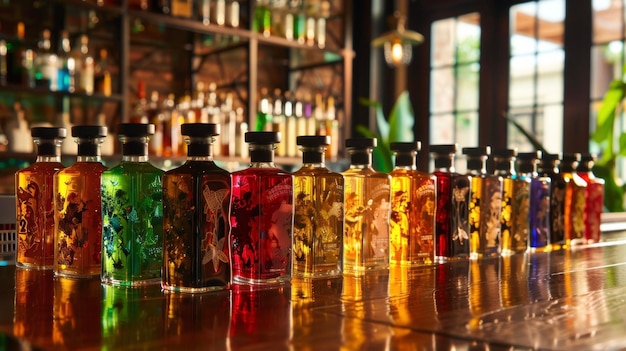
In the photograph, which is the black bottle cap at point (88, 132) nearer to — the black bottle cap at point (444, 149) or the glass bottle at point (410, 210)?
the glass bottle at point (410, 210)

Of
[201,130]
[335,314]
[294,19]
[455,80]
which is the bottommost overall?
[335,314]

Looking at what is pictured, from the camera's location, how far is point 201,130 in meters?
0.89

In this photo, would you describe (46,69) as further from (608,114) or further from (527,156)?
(608,114)

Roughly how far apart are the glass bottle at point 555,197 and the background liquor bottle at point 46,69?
2.40 m

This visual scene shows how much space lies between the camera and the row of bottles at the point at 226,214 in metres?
0.88

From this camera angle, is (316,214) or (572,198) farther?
(572,198)

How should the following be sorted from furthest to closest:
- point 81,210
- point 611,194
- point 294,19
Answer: point 294,19, point 611,194, point 81,210

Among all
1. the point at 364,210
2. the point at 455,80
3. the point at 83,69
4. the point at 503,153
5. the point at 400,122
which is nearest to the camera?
the point at 364,210

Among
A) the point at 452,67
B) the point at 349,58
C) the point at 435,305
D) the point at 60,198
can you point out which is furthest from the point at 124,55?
the point at 435,305

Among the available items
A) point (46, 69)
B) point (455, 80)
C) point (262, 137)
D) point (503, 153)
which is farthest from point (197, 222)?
point (455, 80)

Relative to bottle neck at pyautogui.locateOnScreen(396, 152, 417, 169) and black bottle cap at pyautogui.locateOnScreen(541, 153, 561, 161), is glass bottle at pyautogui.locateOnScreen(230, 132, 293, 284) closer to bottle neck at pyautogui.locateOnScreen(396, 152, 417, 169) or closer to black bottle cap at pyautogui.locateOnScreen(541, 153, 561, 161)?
bottle neck at pyautogui.locateOnScreen(396, 152, 417, 169)

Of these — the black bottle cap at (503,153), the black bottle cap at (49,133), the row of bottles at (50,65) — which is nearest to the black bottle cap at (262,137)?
the black bottle cap at (49,133)

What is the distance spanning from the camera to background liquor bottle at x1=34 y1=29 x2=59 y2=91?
3.23 m

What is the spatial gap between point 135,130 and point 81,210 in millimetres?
144
